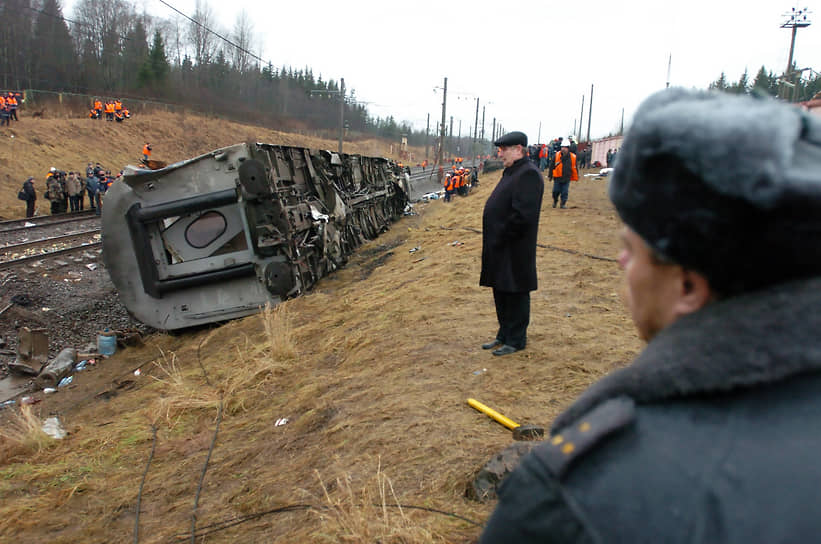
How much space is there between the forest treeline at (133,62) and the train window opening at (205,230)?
92.0ft

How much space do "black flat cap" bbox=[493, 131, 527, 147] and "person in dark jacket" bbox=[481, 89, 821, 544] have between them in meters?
3.92

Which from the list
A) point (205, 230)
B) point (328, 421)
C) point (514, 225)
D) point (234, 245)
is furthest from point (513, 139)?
point (205, 230)

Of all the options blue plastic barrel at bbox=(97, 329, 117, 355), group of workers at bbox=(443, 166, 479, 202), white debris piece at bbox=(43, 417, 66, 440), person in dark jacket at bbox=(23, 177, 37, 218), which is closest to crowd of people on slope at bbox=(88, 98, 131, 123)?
person in dark jacket at bbox=(23, 177, 37, 218)

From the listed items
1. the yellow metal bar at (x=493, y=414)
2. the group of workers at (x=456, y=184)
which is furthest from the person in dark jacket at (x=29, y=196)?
the yellow metal bar at (x=493, y=414)

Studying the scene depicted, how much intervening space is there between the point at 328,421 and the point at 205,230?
5068mm

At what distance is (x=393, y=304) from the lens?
7.52m

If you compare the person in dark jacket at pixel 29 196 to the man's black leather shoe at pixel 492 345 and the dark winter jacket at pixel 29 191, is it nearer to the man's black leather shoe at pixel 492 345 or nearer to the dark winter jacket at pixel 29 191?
the dark winter jacket at pixel 29 191

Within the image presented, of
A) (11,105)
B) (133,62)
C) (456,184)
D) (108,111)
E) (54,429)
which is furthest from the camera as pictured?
(133,62)

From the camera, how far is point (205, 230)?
8.41 m

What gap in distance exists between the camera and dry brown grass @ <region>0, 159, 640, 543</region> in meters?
3.19

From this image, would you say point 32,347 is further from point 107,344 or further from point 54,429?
point 54,429

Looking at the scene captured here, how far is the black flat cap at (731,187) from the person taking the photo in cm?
71

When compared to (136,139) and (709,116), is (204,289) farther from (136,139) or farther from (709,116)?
(136,139)

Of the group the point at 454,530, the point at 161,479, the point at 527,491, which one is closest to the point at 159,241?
the point at 161,479
